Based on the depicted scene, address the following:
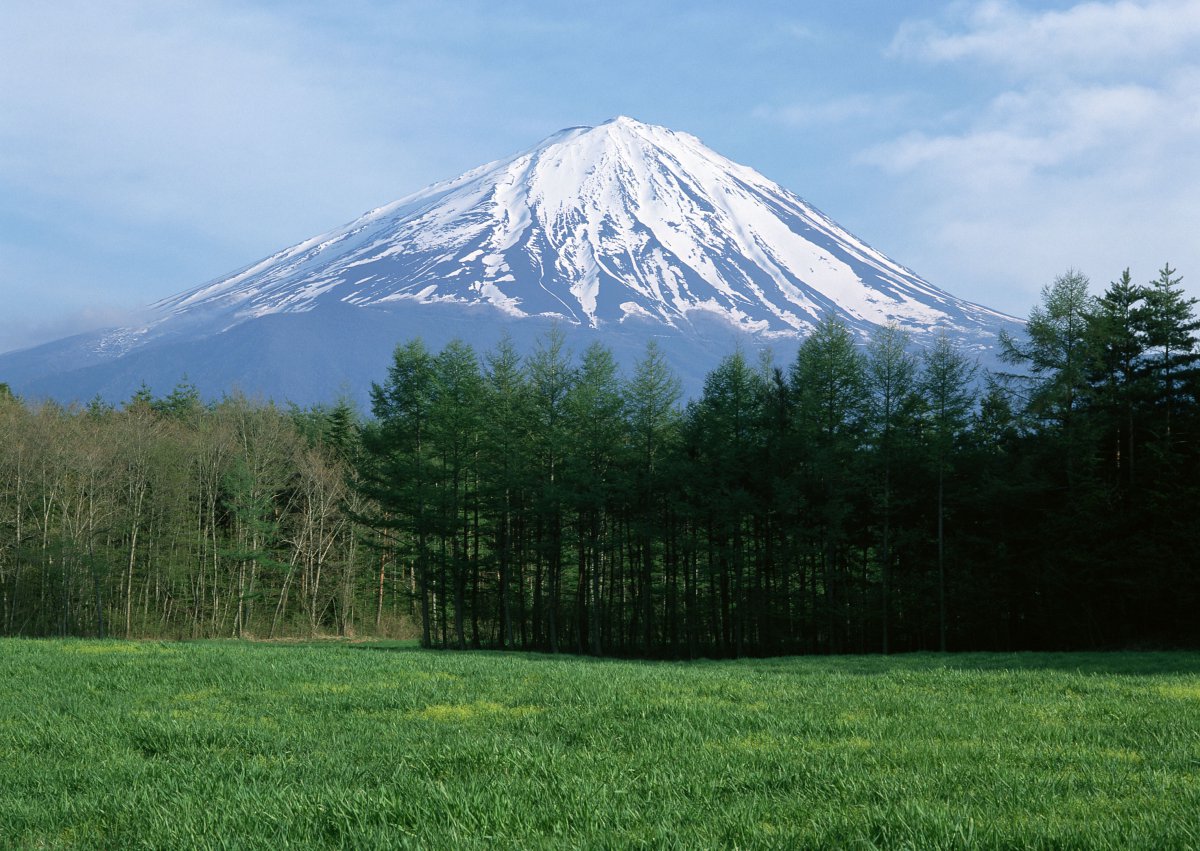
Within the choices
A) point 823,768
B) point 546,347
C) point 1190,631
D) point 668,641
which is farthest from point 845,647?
point 823,768

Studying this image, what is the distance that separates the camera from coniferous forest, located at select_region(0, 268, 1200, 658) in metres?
33.2

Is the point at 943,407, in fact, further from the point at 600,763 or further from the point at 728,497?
the point at 600,763

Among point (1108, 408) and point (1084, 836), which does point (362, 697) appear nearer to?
point (1084, 836)

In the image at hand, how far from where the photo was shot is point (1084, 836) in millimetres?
4805

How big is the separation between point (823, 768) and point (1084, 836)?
2245mm

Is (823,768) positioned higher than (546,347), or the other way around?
(546,347)

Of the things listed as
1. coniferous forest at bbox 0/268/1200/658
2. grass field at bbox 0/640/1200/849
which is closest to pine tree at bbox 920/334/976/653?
coniferous forest at bbox 0/268/1200/658

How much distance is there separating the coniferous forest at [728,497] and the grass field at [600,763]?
2328 cm

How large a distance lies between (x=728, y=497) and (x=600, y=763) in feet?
108

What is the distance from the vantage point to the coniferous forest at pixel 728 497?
33.2 meters

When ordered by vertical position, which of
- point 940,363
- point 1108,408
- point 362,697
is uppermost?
point 940,363

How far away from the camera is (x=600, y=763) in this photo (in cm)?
716

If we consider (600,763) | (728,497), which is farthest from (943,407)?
(600,763)

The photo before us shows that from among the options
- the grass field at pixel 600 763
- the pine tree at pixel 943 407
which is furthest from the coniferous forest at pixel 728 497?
the grass field at pixel 600 763
